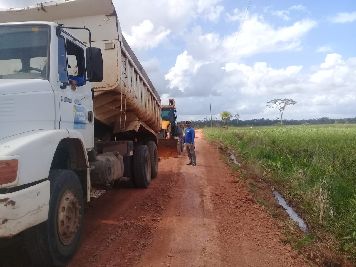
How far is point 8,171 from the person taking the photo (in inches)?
161

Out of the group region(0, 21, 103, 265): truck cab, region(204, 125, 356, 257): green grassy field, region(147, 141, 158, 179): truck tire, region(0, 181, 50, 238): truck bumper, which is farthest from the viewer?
region(147, 141, 158, 179): truck tire

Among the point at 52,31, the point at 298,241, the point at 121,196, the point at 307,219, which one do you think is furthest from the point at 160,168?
the point at 52,31

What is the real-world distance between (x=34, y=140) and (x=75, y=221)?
4.29 feet

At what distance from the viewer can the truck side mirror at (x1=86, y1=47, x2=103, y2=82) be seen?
18.7ft

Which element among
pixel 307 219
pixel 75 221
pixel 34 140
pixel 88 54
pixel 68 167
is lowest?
pixel 307 219

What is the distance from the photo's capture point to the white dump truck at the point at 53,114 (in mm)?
4316

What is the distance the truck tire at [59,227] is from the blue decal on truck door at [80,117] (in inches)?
39.3

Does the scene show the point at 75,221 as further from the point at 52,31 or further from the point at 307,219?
the point at 307,219

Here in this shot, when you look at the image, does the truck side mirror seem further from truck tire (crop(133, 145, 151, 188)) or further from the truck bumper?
truck tire (crop(133, 145, 151, 188))

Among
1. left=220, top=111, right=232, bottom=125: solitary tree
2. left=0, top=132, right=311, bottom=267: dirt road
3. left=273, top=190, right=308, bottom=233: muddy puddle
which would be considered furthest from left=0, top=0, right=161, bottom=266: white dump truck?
left=220, top=111, right=232, bottom=125: solitary tree

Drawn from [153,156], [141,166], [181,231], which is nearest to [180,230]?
[181,231]

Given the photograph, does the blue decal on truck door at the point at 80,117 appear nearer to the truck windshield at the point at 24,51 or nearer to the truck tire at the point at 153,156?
the truck windshield at the point at 24,51

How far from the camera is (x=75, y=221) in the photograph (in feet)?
17.5

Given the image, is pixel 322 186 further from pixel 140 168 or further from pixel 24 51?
pixel 24 51
